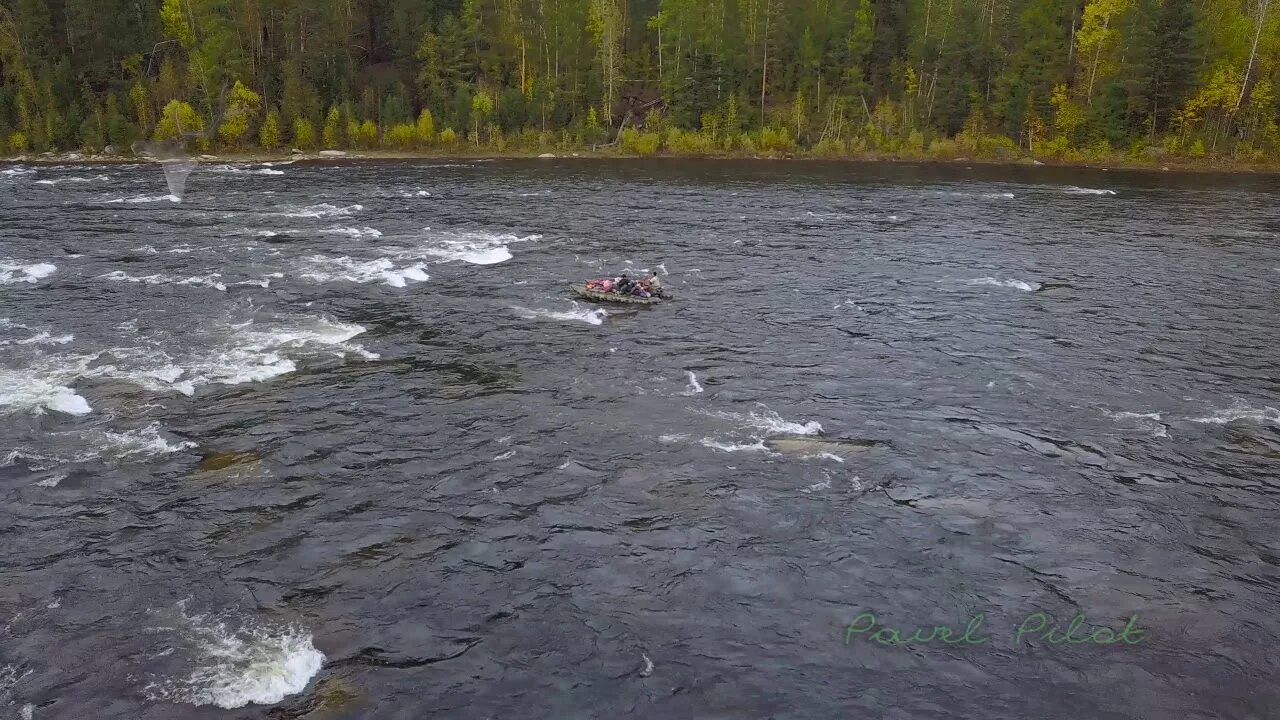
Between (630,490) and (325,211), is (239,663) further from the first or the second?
(325,211)

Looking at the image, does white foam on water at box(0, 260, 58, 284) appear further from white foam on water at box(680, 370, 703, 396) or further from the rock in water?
the rock in water

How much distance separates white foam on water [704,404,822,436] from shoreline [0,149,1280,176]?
87419mm

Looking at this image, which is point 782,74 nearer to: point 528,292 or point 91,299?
point 528,292

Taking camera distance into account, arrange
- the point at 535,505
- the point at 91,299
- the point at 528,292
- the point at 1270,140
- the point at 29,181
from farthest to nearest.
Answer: the point at 1270,140 → the point at 29,181 → the point at 528,292 → the point at 91,299 → the point at 535,505

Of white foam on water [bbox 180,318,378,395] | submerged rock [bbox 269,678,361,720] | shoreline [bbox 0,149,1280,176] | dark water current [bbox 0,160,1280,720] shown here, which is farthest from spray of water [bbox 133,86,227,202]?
submerged rock [bbox 269,678,361,720]

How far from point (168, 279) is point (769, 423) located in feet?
115

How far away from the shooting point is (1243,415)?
31234mm

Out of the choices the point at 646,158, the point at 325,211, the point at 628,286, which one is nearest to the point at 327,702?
the point at 628,286

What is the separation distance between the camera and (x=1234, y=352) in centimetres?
3797

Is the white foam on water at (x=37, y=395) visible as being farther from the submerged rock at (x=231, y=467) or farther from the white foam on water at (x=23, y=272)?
the white foam on water at (x=23, y=272)

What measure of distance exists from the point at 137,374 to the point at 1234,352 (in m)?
44.6

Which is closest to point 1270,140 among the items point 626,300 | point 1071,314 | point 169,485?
point 1071,314

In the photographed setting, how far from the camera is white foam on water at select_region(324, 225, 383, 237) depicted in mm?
60969

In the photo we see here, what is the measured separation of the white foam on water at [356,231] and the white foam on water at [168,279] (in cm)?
1331
